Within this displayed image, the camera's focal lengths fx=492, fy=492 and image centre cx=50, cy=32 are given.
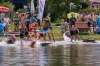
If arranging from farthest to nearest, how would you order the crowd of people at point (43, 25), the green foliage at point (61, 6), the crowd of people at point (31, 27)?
the green foliage at point (61, 6) → the crowd of people at point (43, 25) → the crowd of people at point (31, 27)

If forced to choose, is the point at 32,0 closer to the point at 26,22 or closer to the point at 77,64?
the point at 26,22

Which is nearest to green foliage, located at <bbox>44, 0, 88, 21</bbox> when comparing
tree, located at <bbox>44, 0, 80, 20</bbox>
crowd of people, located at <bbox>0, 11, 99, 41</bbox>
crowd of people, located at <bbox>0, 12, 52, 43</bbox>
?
tree, located at <bbox>44, 0, 80, 20</bbox>

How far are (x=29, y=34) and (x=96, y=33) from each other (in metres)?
7.89

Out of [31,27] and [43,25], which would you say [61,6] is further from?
[43,25]

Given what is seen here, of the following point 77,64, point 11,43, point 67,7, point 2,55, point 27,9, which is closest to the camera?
point 77,64

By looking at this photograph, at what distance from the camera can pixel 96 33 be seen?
120 ft

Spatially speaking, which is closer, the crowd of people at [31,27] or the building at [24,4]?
the crowd of people at [31,27]

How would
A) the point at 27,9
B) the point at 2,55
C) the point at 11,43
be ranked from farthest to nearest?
the point at 27,9 < the point at 11,43 < the point at 2,55

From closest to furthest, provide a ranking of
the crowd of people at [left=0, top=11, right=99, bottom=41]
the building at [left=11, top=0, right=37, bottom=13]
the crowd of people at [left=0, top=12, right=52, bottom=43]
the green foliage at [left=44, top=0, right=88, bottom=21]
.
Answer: the crowd of people at [left=0, top=12, right=52, bottom=43], the crowd of people at [left=0, top=11, right=99, bottom=41], the green foliage at [left=44, top=0, right=88, bottom=21], the building at [left=11, top=0, right=37, bottom=13]

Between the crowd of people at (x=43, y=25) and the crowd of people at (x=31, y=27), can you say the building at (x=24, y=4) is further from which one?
the crowd of people at (x=31, y=27)

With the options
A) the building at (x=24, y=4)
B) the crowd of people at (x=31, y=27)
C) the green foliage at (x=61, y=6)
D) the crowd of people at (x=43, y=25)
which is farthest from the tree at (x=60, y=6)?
the building at (x=24, y=4)

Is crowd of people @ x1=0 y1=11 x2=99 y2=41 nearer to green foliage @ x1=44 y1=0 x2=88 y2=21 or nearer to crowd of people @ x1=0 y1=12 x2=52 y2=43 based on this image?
crowd of people @ x1=0 y1=12 x2=52 y2=43

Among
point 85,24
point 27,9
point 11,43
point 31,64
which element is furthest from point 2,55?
point 27,9

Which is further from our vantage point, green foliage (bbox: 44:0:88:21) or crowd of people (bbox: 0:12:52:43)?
green foliage (bbox: 44:0:88:21)
